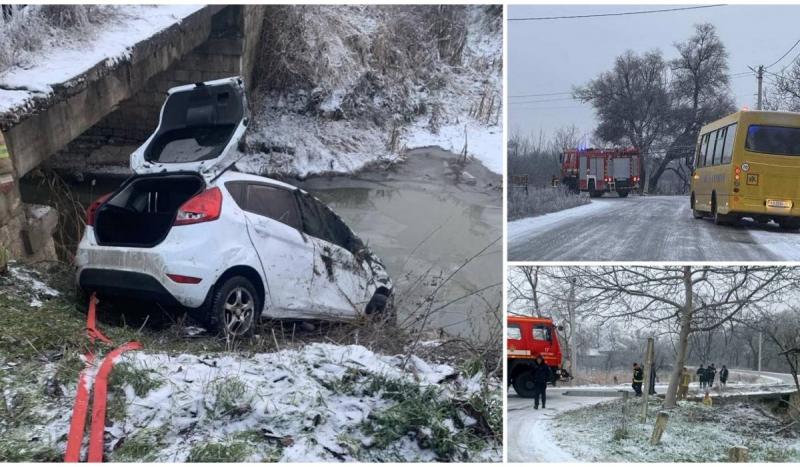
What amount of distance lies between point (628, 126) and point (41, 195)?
24.0ft

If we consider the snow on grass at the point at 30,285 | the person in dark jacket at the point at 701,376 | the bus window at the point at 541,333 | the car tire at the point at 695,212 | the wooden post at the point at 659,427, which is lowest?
the wooden post at the point at 659,427

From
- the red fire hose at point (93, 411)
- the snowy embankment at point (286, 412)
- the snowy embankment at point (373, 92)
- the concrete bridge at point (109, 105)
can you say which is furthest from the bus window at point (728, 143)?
the concrete bridge at point (109, 105)

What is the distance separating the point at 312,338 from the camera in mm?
5605

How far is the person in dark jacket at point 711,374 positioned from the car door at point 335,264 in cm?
282

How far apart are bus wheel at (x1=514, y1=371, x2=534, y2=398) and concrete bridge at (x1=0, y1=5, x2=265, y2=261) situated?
4430mm

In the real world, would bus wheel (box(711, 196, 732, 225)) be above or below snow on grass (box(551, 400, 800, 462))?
above

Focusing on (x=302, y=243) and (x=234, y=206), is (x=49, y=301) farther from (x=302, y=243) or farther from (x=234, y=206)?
(x=302, y=243)

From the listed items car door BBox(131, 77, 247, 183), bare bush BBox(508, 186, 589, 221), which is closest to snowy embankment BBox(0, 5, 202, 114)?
car door BBox(131, 77, 247, 183)

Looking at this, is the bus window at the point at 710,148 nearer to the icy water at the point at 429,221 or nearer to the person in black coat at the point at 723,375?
the person in black coat at the point at 723,375

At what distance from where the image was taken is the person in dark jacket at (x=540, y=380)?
14.4 ft

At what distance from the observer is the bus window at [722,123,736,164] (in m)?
5.78

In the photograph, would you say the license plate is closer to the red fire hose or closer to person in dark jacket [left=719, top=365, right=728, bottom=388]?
person in dark jacket [left=719, top=365, right=728, bottom=388]

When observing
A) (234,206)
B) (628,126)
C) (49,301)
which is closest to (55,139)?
(49,301)

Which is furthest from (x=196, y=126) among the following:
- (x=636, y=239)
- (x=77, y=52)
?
(x=636, y=239)
